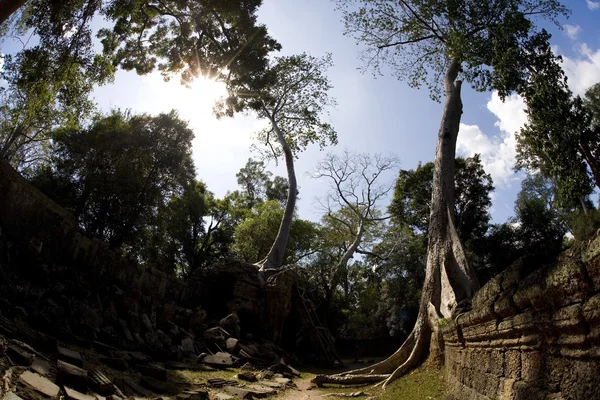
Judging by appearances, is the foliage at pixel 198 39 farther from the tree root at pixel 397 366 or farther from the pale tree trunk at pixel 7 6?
the tree root at pixel 397 366

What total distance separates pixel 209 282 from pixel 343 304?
35.8 ft

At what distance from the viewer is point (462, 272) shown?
713cm

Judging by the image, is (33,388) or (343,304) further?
(343,304)

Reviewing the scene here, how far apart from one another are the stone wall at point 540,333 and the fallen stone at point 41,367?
4306 mm

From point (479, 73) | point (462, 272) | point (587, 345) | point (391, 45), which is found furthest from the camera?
point (391, 45)

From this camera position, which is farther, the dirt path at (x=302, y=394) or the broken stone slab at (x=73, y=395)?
the dirt path at (x=302, y=394)

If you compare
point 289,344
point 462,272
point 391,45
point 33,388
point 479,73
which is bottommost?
point 289,344

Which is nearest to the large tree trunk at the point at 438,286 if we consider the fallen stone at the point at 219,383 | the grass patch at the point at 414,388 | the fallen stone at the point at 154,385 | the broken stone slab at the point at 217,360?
the grass patch at the point at 414,388

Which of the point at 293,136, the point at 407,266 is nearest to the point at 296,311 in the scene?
the point at 407,266

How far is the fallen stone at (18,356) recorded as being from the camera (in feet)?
12.0

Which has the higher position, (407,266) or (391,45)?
(391,45)

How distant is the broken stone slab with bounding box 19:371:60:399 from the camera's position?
313cm

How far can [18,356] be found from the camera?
3.71m

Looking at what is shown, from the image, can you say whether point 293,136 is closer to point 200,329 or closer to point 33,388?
point 200,329
